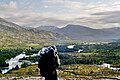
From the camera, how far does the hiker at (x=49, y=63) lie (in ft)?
74.5

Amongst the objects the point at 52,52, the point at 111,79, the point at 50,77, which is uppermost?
the point at 52,52

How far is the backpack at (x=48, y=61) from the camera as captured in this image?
2275cm

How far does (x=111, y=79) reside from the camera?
169m

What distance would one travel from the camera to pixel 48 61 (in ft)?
74.9

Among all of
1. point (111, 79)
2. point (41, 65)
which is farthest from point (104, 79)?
Answer: point (41, 65)

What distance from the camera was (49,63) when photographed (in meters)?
22.8

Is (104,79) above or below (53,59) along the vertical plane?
below

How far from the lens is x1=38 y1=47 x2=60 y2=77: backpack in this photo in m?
22.8

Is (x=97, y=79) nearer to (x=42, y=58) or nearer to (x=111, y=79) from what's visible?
(x=111, y=79)

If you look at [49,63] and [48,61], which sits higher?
[48,61]

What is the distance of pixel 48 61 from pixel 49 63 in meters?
0.17

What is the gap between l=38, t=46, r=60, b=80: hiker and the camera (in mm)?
22719

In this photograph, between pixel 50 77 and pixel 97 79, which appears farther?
pixel 97 79

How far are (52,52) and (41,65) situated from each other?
126 cm
